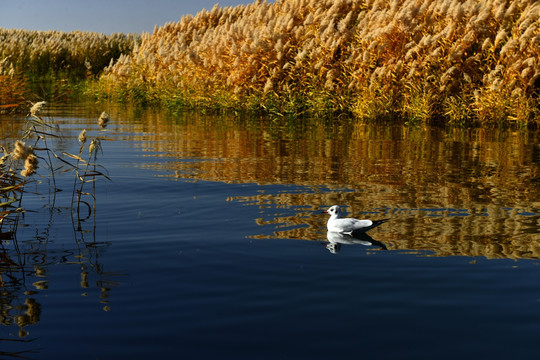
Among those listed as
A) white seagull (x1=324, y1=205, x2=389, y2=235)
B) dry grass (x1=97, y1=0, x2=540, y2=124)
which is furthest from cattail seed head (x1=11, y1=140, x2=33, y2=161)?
dry grass (x1=97, y1=0, x2=540, y2=124)

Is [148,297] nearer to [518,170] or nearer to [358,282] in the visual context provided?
[358,282]

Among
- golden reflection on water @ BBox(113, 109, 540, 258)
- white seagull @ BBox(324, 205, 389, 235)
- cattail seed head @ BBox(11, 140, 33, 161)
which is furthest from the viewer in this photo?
golden reflection on water @ BBox(113, 109, 540, 258)

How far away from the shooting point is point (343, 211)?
5.64 meters

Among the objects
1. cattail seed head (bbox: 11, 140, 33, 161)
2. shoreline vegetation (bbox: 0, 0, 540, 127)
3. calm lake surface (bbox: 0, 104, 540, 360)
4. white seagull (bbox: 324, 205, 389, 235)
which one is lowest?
calm lake surface (bbox: 0, 104, 540, 360)

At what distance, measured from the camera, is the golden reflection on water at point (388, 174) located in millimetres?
4945

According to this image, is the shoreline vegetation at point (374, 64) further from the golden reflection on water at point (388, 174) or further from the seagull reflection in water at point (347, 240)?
the seagull reflection in water at point (347, 240)

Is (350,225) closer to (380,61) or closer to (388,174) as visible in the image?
(388,174)

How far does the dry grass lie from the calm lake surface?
5.30 meters

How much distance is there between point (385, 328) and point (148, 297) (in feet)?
3.77

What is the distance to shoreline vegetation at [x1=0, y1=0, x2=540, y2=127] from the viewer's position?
42.9ft

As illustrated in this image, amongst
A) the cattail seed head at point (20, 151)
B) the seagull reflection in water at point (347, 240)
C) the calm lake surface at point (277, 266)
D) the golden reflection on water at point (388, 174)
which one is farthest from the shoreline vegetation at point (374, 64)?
the seagull reflection in water at point (347, 240)

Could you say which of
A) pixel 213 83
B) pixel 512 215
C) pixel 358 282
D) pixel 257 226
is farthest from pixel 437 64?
pixel 358 282

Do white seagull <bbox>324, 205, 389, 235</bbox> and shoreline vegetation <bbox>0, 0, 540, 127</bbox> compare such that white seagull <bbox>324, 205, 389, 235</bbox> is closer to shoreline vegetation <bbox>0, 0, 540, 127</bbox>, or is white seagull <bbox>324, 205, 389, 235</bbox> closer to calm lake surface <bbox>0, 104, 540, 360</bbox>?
calm lake surface <bbox>0, 104, 540, 360</bbox>

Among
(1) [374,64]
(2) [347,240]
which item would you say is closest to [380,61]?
(1) [374,64]
